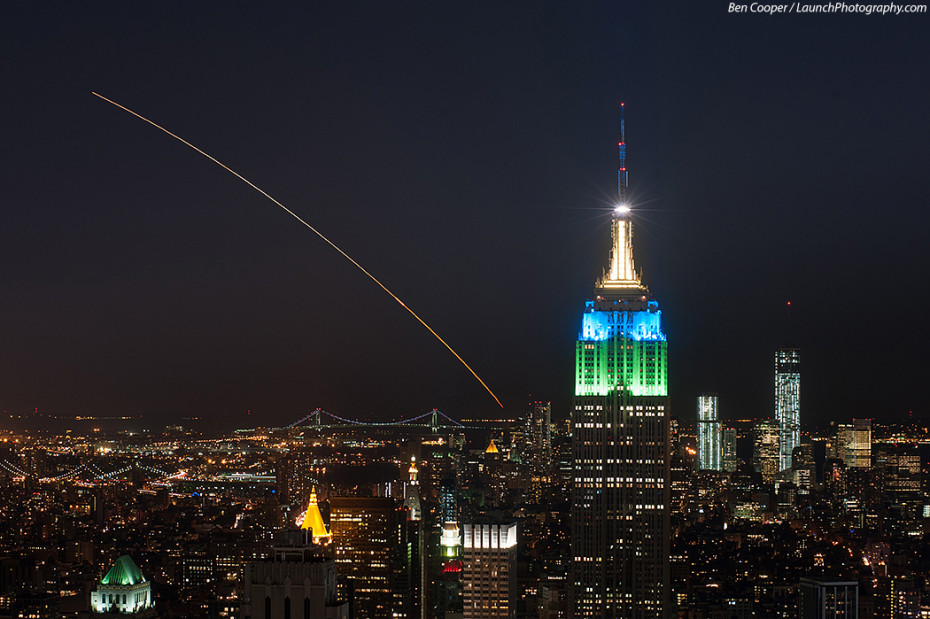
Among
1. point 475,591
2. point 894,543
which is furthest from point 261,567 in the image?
point 894,543

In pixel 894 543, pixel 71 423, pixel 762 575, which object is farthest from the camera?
pixel 894 543

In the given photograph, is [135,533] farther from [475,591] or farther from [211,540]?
[475,591]

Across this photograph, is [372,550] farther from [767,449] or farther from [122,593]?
[767,449]

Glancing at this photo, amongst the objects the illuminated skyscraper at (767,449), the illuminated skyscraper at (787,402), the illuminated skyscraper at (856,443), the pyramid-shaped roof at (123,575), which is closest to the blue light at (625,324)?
the illuminated skyscraper at (787,402)

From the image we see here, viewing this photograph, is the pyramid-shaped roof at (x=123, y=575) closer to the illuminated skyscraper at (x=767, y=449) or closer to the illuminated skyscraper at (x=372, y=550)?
the illuminated skyscraper at (x=372, y=550)

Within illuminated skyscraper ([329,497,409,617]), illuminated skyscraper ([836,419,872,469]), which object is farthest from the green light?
illuminated skyscraper ([836,419,872,469])

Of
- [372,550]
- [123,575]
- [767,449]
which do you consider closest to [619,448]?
[372,550]

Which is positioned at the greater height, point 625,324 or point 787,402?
point 625,324
